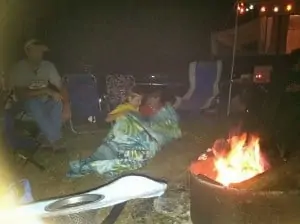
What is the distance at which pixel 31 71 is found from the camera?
666 centimetres

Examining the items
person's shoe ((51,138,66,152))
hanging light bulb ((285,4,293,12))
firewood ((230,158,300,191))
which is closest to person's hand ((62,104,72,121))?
person's shoe ((51,138,66,152))

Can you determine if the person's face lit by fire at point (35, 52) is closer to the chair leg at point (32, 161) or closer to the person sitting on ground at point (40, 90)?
the person sitting on ground at point (40, 90)

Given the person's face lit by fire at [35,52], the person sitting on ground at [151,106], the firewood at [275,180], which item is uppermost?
the person's face lit by fire at [35,52]

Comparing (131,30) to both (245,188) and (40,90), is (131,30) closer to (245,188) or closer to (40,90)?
(40,90)

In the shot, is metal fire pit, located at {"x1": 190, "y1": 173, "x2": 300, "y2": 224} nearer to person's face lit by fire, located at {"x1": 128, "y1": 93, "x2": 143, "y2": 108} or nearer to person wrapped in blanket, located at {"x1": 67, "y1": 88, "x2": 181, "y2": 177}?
person wrapped in blanket, located at {"x1": 67, "y1": 88, "x2": 181, "y2": 177}

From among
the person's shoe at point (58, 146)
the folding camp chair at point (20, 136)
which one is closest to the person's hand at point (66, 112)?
the person's shoe at point (58, 146)

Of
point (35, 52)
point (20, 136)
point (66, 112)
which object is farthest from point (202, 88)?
point (20, 136)

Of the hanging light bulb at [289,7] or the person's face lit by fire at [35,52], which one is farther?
the hanging light bulb at [289,7]

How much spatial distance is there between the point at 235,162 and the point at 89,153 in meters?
3.24

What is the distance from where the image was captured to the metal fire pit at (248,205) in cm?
339

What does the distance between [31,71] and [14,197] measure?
9.21ft

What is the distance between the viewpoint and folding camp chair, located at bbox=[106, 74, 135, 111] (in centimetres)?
805

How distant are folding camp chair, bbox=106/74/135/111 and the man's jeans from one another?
1424mm

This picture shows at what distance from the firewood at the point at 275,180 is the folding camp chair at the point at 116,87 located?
184 inches
